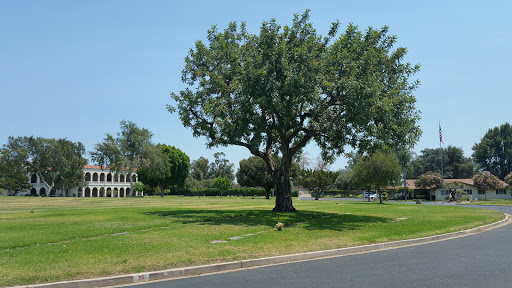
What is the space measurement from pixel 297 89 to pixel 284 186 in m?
7.61

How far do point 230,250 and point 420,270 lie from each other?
16.0ft

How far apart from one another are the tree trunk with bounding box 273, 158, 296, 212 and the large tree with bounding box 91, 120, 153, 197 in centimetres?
4931

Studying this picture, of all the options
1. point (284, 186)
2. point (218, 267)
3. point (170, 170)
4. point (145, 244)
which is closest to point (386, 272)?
point (218, 267)

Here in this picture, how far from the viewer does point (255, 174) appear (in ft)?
239

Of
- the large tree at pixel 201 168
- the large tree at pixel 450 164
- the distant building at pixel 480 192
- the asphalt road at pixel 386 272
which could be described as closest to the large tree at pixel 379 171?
the distant building at pixel 480 192

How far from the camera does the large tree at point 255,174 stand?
2847 inches

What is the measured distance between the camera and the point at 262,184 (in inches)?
2874

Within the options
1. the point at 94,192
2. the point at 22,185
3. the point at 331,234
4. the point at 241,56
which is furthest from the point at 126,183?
the point at 331,234

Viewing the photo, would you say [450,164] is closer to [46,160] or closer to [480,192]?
[480,192]

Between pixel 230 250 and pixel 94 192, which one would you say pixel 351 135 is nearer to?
pixel 230 250

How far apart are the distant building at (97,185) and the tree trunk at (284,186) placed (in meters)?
80.2

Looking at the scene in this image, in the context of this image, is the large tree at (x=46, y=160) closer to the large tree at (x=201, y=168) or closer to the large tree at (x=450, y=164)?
the large tree at (x=201, y=168)

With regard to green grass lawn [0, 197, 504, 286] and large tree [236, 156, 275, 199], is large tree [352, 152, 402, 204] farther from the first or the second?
green grass lawn [0, 197, 504, 286]

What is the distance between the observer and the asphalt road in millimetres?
7473
